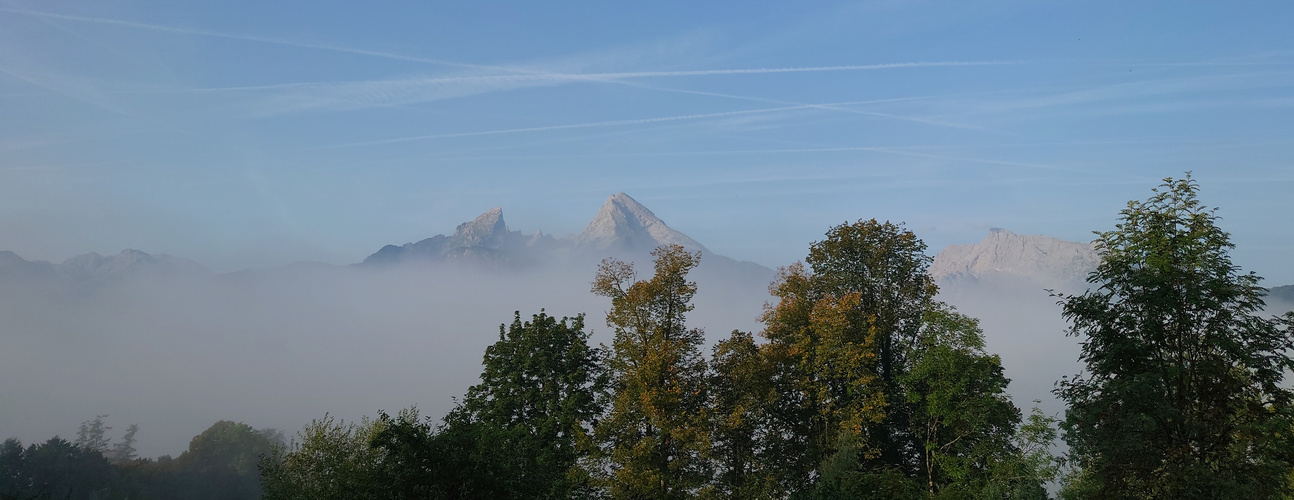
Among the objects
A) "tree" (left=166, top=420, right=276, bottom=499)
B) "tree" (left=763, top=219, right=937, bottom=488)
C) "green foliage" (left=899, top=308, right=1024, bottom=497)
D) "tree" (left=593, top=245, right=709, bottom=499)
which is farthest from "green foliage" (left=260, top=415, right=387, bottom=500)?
"tree" (left=166, top=420, right=276, bottom=499)

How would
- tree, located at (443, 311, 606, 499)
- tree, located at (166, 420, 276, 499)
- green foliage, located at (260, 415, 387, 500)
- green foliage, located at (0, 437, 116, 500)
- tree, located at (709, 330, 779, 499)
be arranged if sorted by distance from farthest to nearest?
tree, located at (166, 420, 276, 499) < green foliage, located at (0, 437, 116, 500) < tree, located at (443, 311, 606, 499) < tree, located at (709, 330, 779, 499) < green foliage, located at (260, 415, 387, 500)

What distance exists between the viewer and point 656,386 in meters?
40.8

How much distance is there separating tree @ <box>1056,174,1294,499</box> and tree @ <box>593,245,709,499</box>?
52.2 feet

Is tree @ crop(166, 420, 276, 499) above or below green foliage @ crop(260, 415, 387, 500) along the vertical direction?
Answer: above

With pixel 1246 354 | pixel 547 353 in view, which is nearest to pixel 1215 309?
pixel 1246 354

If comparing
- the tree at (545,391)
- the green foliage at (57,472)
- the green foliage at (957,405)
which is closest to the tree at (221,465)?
the green foliage at (57,472)

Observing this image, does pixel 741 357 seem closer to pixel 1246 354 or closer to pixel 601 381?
pixel 601 381

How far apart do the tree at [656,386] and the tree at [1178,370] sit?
627 inches

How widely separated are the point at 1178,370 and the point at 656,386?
807 inches

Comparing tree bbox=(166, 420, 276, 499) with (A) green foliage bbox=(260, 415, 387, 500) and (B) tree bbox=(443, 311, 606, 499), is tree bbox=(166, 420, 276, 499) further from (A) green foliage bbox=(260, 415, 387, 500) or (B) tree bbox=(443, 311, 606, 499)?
(B) tree bbox=(443, 311, 606, 499)

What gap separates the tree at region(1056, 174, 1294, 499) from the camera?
29.0 m

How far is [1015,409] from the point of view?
44812 mm

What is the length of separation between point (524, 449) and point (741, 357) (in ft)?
44.2

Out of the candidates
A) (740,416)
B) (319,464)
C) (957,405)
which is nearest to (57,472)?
(319,464)
